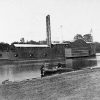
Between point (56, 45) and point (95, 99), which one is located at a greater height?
point (56, 45)

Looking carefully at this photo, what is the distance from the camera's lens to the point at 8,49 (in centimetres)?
8500

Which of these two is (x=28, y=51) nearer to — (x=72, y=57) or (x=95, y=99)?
(x=72, y=57)

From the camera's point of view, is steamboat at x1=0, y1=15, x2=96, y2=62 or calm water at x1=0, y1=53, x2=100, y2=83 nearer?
calm water at x1=0, y1=53, x2=100, y2=83

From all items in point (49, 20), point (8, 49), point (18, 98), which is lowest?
point (18, 98)

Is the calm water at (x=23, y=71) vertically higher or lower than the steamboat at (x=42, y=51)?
lower

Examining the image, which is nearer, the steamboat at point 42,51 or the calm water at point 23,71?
the calm water at point 23,71

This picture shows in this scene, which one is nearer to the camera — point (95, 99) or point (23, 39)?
point (95, 99)

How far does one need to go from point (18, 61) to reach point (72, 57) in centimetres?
2779

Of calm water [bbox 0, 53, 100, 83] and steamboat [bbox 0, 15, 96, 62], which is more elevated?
steamboat [bbox 0, 15, 96, 62]

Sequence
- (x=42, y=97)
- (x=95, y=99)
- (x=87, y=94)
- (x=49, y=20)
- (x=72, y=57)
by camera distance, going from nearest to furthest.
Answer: (x=95, y=99) → (x=87, y=94) → (x=42, y=97) → (x=49, y=20) → (x=72, y=57)

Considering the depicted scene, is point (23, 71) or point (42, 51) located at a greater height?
point (42, 51)

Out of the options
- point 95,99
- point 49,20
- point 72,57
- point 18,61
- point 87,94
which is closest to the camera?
point 95,99

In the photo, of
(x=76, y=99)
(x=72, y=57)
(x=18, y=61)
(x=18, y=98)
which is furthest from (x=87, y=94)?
(x=72, y=57)

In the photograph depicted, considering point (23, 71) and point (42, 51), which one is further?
point (42, 51)
